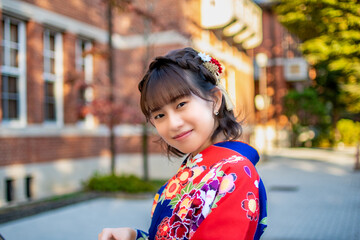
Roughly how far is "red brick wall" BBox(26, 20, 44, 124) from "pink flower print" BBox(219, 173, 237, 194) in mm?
8424

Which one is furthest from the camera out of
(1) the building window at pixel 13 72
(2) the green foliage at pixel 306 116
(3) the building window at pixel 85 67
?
(2) the green foliage at pixel 306 116

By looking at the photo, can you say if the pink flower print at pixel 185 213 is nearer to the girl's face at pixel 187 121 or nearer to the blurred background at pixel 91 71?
the girl's face at pixel 187 121

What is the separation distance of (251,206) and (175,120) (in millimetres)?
414

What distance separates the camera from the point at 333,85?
27594 mm

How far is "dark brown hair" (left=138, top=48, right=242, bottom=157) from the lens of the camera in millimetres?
1407

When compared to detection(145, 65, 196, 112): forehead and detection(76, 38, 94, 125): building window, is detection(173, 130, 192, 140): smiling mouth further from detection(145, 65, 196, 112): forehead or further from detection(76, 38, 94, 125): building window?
detection(76, 38, 94, 125): building window

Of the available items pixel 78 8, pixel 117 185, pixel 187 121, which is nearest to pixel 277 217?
pixel 117 185

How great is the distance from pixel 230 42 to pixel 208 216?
1764 cm

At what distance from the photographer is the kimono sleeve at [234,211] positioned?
1.16 metres

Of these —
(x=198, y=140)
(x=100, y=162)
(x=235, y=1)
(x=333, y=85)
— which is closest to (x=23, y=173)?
(x=100, y=162)

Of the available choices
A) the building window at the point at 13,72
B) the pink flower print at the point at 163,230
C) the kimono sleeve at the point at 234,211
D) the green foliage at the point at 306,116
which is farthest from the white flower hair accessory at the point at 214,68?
the green foliage at the point at 306,116

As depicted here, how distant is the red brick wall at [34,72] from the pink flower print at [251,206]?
8485 millimetres

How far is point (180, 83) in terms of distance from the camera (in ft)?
4.63

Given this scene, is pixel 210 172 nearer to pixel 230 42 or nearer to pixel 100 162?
pixel 100 162
